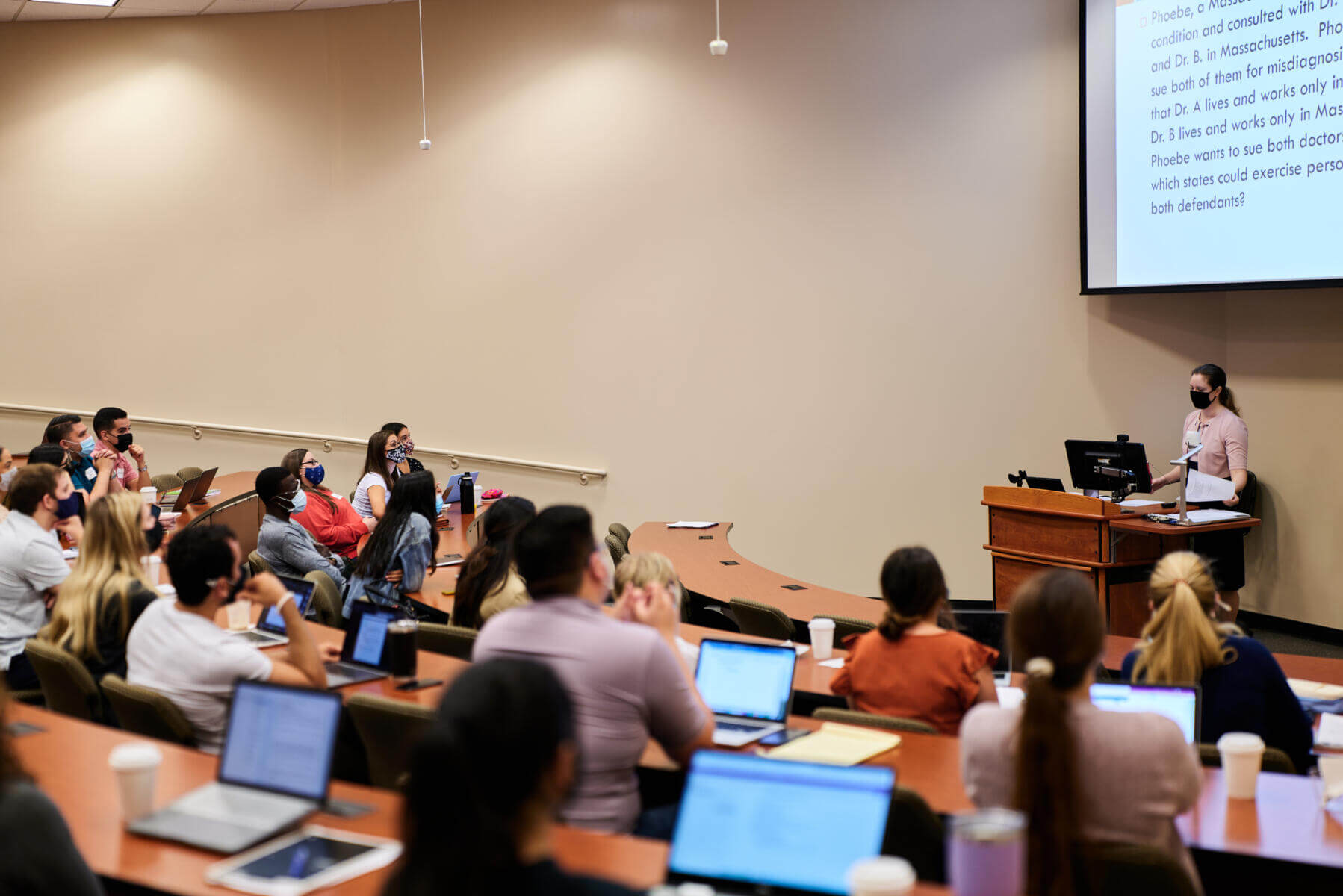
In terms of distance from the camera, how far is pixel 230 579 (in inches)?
124

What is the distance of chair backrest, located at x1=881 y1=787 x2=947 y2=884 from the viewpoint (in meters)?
2.25

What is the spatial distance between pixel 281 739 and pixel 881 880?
1.35m

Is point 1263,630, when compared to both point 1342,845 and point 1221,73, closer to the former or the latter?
point 1221,73

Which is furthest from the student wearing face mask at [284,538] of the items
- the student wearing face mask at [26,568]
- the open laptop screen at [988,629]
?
the open laptop screen at [988,629]

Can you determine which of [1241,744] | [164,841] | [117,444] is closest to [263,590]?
[164,841]

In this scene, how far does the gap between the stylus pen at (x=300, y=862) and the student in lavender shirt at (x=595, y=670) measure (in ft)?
1.70

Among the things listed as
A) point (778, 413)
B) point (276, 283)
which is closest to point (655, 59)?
point (778, 413)

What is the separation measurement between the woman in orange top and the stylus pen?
1549 mm

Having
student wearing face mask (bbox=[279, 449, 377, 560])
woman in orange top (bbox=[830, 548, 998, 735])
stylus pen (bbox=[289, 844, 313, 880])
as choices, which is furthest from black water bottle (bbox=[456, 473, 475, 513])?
stylus pen (bbox=[289, 844, 313, 880])

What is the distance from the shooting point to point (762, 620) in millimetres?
4621

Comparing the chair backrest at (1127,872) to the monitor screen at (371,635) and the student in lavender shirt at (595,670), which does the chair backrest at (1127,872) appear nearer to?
the student in lavender shirt at (595,670)

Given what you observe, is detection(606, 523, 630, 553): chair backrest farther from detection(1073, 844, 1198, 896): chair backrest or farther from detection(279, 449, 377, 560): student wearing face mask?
detection(1073, 844, 1198, 896): chair backrest

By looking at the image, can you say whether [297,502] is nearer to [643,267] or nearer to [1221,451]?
[643,267]

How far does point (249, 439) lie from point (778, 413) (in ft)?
14.0
